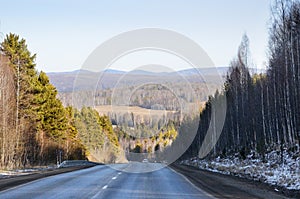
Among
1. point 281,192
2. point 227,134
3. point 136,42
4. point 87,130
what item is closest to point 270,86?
point 136,42

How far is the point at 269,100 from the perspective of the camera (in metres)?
44.8

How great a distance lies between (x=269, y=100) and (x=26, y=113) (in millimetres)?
25367

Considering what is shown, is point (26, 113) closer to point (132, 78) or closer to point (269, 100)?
point (132, 78)

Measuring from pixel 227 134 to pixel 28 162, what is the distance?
104ft

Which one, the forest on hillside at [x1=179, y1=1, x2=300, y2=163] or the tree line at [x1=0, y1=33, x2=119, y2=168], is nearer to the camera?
the forest on hillside at [x1=179, y1=1, x2=300, y2=163]

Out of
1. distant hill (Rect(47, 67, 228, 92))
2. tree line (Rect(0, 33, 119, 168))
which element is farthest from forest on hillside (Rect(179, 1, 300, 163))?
tree line (Rect(0, 33, 119, 168))

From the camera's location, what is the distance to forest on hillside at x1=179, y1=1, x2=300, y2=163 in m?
30.0

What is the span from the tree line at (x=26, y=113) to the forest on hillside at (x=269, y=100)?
69.7 ft

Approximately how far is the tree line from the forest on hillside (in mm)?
21254

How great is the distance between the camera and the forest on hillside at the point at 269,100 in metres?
30.0

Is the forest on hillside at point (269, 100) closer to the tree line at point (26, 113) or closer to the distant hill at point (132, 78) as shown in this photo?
the distant hill at point (132, 78)

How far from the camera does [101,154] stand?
89.4 metres

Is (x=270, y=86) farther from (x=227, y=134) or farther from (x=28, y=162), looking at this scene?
(x=28, y=162)

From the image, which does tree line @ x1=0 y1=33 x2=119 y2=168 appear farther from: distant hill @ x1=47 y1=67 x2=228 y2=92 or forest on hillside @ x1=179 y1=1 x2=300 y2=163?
forest on hillside @ x1=179 y1=1 x2=300 y2=163
